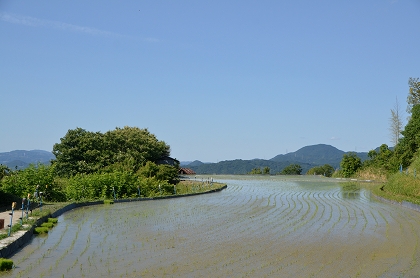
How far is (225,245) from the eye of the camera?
31.5 feet

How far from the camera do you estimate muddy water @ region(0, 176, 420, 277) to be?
747 cm

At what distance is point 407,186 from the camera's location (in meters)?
20.3

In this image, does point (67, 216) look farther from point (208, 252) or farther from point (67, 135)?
point (67, 135)

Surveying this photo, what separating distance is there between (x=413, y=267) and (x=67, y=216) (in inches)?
395

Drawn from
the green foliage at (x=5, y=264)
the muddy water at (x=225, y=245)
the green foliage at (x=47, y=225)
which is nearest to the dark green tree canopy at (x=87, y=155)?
the muddy water at (x=225, y=245)

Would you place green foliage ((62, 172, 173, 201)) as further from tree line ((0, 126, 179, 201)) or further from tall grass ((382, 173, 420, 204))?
tall grass ((382, 173, 420, 204))

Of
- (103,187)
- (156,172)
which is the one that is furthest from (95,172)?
(103,187)

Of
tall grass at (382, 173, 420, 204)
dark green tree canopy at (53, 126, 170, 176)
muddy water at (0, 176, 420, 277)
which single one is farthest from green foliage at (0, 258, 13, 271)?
dark green tree canopy at (53, 126, 170, 176)

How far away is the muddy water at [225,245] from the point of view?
24.5 feet

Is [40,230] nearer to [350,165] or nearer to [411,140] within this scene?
[411,140]

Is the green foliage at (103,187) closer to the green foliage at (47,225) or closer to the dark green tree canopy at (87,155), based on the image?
the dark green tree canopy at (87,155)

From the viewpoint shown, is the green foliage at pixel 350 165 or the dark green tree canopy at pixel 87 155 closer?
the dark green tree canopy at pixel 87 155

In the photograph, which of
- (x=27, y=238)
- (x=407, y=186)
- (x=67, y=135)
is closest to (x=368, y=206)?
(x=407, y=186)

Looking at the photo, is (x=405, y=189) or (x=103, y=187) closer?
(x=103, y=187)
